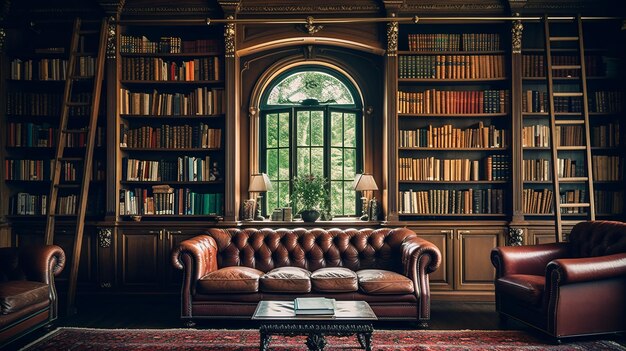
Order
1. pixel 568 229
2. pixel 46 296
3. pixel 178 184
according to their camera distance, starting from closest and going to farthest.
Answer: pixel 46 296, pixel 568 229, pixel 178 184

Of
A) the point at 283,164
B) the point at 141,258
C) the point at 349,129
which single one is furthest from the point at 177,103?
the point at 349,129

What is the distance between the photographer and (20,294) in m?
3.80

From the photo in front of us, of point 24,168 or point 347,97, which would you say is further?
point 347,97

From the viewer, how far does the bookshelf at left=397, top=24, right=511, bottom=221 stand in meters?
5.73

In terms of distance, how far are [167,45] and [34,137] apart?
6.10 ft

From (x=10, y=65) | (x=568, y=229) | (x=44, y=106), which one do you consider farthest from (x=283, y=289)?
(x=10, y=65)

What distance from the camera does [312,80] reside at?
640 centimetres

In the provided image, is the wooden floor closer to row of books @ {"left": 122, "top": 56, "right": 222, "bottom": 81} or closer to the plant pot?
the plant pot

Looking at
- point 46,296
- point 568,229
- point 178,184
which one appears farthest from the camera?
point 178,184

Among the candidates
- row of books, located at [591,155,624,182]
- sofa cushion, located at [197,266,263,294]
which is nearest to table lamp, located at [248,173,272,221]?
sofa cushion, located at [197,266,263,294]

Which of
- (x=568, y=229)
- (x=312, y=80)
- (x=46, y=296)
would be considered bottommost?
(x=46, y=296)

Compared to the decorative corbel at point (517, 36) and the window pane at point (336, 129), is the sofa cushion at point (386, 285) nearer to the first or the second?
the window pane at point (336, 129)

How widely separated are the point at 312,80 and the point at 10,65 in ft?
11.5

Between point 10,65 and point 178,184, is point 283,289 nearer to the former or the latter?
point 178,184
